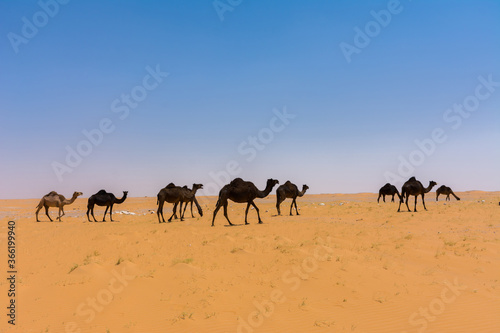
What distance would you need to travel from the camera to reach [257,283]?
9.87 meters

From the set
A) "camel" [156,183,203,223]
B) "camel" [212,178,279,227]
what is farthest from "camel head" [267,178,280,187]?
"camel" [156,183,203,223]

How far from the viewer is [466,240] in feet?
52.4

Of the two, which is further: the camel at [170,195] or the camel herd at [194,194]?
the camel at [170,195]

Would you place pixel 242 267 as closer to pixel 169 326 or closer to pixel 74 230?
pixel 169 326

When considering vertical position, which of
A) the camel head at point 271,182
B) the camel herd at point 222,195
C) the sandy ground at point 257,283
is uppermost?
the camel head at point 271,182

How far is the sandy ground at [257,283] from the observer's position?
757 centimetres

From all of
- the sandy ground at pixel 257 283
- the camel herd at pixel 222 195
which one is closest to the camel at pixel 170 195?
the camel herd at pixel 222 195

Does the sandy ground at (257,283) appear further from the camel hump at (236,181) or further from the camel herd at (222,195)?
the camel hump at (236,181)

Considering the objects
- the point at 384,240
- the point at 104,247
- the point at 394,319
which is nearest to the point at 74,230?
the point at 104,247

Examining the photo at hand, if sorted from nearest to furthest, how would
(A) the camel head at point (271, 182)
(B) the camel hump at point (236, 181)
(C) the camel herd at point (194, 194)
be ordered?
(C) the camel herd at point (194, 194), (B) the camel hump at point (236, 181), (A) the camel head at point (271, 182)

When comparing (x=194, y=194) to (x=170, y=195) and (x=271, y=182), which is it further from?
(x=271, y=182)

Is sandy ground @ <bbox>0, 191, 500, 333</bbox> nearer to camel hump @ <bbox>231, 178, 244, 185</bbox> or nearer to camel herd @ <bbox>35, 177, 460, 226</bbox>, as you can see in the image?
camel herd @ <bbox>35, 177, 460, 226</bbox>

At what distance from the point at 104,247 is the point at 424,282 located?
12.2 metres

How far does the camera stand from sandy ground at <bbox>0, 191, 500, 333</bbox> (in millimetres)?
7574
